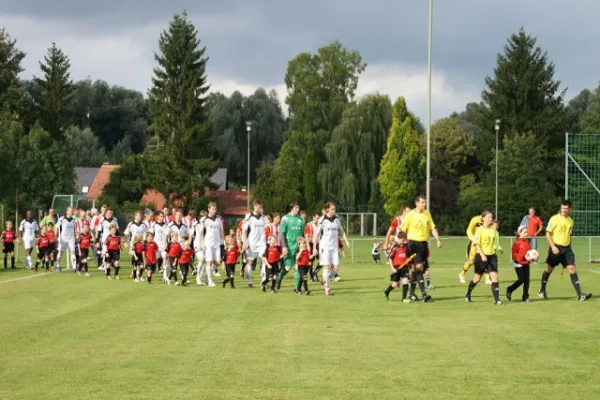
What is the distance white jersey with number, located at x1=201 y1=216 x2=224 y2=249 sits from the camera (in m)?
27.1

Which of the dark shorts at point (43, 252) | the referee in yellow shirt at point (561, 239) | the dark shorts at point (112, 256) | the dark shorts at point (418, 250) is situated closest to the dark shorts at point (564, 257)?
the referee in yellow shirt at point (561, 239)

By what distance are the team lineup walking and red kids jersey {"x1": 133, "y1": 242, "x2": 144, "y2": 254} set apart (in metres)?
0.03

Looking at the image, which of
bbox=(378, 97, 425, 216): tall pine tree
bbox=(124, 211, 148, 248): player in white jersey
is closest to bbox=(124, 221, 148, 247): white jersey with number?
bbox=(124, 211, 148, 248): player in white jersey

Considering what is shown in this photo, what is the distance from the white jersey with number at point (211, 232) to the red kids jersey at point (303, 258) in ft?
14.1

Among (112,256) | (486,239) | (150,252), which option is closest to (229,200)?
(112,256)

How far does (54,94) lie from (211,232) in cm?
7416

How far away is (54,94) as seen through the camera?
97.3 meters

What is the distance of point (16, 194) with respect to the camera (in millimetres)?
66812

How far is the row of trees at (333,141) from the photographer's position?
83.8 meters

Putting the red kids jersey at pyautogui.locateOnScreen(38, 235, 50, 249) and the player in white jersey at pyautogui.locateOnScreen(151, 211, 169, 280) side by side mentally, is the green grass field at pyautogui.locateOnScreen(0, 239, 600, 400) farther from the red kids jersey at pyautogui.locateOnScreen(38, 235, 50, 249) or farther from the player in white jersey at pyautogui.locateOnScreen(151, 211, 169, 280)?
the red kids jersey at pyautogui.locateOnScreen(38, 235, 50, 249)

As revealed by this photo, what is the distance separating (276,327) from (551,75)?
287ft

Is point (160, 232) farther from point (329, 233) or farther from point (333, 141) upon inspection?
point (333, 141)

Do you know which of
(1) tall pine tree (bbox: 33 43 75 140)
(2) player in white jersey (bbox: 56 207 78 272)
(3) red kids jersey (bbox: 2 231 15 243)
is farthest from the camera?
(1) tall pine tree (bbox: 33 43 75 140)

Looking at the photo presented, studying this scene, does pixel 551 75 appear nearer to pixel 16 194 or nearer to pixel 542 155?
pixel 542 155
